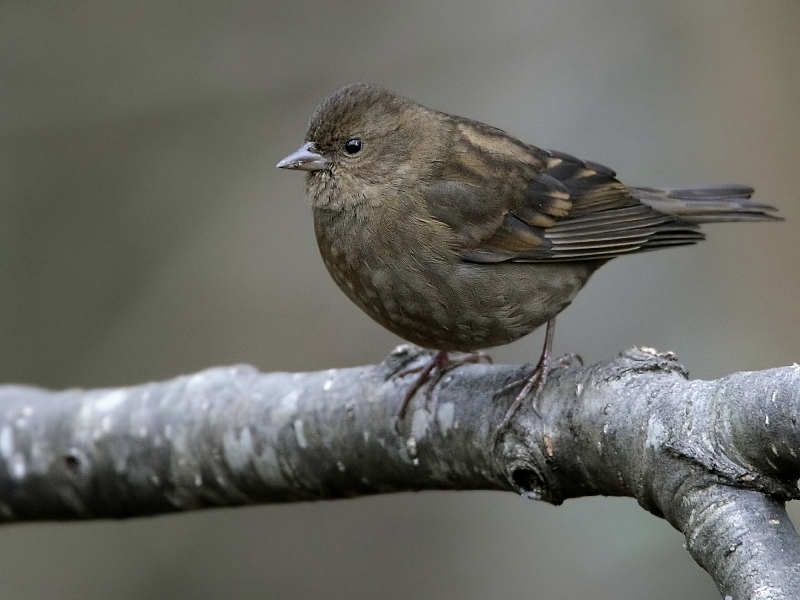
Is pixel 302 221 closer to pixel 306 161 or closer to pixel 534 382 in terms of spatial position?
pixel 306 161

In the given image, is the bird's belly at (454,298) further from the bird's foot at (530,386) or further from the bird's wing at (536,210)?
the bird's foot at (530,386)

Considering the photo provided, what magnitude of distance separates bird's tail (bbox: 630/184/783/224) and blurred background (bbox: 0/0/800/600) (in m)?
1.14

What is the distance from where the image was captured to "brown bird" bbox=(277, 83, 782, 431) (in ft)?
13.8

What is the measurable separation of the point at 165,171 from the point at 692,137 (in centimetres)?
429

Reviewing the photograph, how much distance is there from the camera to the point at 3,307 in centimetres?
852

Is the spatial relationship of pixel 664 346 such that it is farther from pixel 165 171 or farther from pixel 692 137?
pixel 165 171

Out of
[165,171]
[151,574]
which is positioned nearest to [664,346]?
→ [151,574]

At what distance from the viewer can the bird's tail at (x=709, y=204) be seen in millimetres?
4566

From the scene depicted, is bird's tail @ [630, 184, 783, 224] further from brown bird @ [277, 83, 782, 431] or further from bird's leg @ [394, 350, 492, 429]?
bird's leg @ [394, 350, 492, 429]

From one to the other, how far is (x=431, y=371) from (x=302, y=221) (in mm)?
4084

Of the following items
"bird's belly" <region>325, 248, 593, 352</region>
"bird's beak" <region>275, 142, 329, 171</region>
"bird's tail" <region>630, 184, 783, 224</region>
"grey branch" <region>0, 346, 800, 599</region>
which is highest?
"bird's beak" <region>275, 142, 329, 171</region>

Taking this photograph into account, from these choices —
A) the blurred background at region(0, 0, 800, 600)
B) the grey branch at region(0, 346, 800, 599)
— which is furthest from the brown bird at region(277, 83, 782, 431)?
the blurred background at region(0, 0, 800, 600)

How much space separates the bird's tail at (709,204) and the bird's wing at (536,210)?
0.14 meters

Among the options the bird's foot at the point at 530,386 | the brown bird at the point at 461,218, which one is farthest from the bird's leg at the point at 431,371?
the bird's foot at the point at 530,386
